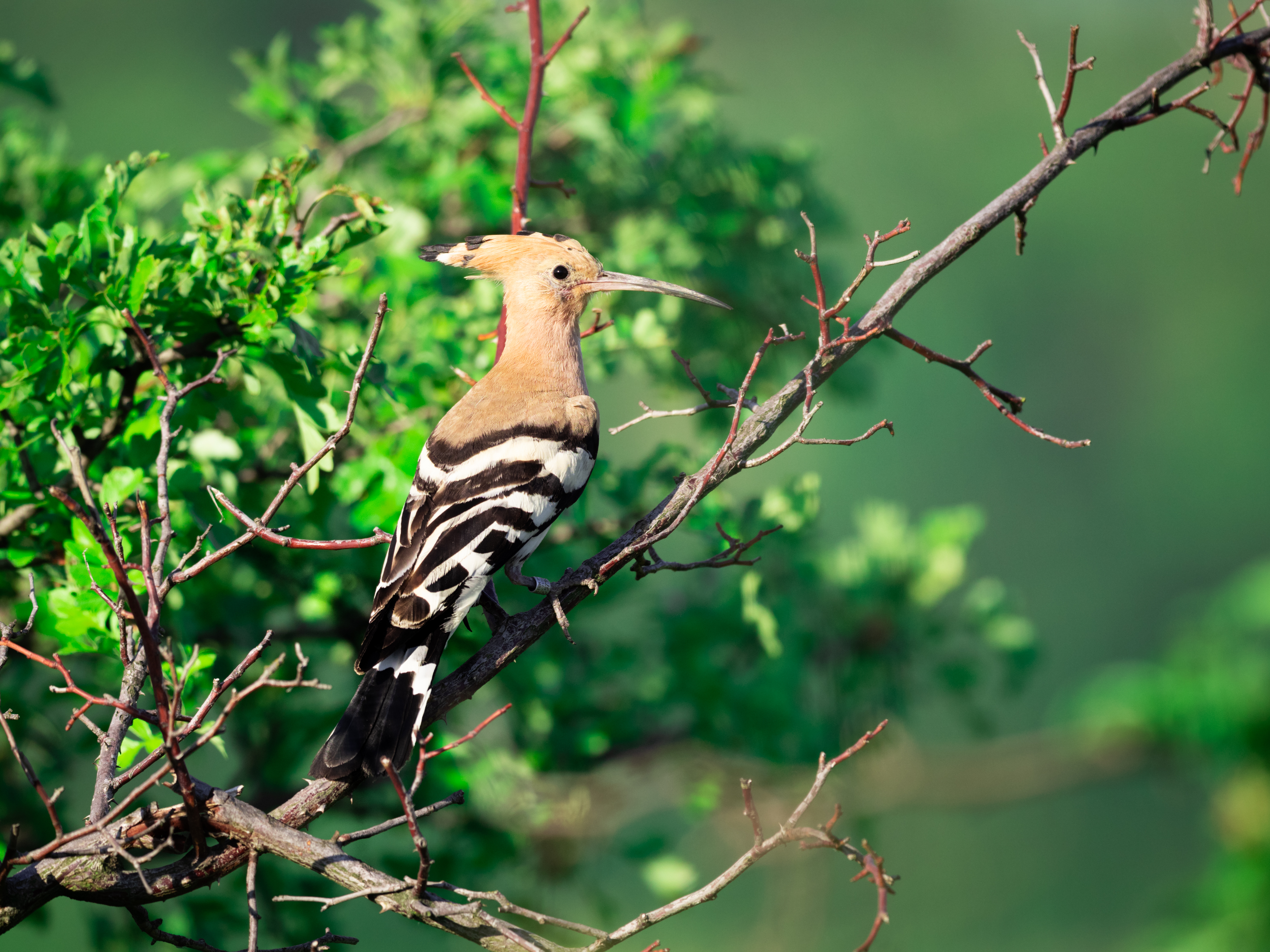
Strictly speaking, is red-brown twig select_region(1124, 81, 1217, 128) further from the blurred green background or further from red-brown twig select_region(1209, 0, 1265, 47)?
the blurred green background

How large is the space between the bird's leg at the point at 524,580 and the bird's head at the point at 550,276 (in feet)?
1.38

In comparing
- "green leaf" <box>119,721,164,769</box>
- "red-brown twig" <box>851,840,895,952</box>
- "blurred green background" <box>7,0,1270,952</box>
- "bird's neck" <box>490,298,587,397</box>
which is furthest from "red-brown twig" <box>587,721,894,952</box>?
"blurred green background" <box>7,0,1270,952</box>

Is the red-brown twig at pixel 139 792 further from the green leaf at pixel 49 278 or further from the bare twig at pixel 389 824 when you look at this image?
the green leaf at pixel 49 278

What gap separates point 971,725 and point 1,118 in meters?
2.68

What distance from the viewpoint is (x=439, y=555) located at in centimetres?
→ 124

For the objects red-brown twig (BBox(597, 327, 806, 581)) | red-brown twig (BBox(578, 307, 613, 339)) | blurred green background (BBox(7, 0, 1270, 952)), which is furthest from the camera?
blurred green background (BBox(7, 0, 1270, 952))

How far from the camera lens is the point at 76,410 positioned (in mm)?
1257

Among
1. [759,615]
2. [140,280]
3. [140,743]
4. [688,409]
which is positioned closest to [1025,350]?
[759,615]

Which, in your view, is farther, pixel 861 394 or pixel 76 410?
pixel 861 394

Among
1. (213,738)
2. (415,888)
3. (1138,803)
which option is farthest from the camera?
(1138,803)

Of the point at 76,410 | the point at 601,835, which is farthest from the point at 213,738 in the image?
the point at 601,835

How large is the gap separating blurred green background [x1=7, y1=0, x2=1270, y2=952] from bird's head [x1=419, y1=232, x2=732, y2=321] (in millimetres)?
6671

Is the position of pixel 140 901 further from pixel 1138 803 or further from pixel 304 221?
pixel 1138 803

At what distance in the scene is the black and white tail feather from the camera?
1089mm
